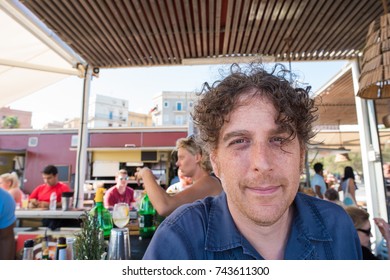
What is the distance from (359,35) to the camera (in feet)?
8.62

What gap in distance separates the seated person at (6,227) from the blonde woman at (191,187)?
98cm

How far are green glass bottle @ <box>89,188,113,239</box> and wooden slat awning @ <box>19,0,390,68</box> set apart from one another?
1546mm

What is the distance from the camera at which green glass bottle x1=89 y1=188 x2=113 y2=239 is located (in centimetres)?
176

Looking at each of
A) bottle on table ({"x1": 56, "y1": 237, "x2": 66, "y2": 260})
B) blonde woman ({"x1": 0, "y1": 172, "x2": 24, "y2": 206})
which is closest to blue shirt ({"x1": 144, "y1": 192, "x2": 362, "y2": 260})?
bottle on table ({"x1": 56, "y1": 237, "x2": 66, "y2": 260})

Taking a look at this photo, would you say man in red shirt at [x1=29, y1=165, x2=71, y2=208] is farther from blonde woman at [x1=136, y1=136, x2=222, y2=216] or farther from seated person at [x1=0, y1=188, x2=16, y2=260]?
blonde woman at [x1=136, y1=136, x2=222, y2=216]

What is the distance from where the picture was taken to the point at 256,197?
78 cm

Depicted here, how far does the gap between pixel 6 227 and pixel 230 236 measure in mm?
1900

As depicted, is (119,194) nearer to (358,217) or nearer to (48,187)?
(48,187)

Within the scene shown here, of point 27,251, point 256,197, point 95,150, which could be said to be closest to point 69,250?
point 27,251

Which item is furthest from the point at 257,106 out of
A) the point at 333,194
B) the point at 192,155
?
the point at 333,194
